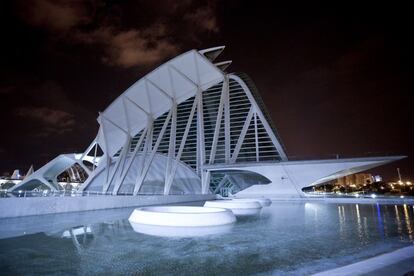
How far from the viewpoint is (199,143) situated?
38.1 meters

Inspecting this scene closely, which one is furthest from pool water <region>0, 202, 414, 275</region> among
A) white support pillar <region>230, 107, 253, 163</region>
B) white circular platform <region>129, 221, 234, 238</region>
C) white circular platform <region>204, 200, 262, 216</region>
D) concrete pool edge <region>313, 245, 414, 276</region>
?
white support pillar <region>230, 107, 253, 163</region>

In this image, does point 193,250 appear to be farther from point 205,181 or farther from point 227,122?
point 227,122

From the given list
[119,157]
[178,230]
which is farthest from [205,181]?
[178,230]

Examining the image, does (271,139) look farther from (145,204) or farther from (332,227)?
(332,227)

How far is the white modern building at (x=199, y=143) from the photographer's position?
31734 millimetres

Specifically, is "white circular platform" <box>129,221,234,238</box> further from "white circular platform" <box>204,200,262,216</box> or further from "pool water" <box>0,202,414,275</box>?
"white circular platform" <box>204,200,262,216</box>

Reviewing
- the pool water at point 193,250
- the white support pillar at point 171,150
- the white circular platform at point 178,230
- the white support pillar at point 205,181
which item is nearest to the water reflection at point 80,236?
the pool water at point 193,250

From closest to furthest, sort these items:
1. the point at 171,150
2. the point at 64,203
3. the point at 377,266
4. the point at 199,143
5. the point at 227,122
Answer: the point at 377,266 → the point at 64,203 → the point at 171,150 → the point at 199,143 → the point at 227,122

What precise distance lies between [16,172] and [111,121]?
224 feet

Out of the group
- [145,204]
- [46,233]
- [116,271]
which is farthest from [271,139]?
[116,271]

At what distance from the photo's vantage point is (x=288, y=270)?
4.80 m

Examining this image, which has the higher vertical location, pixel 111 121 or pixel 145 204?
pixel 111 121

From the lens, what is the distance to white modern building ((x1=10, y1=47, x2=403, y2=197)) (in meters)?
31.7

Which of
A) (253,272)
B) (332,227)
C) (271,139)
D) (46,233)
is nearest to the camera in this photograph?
(253,272)
